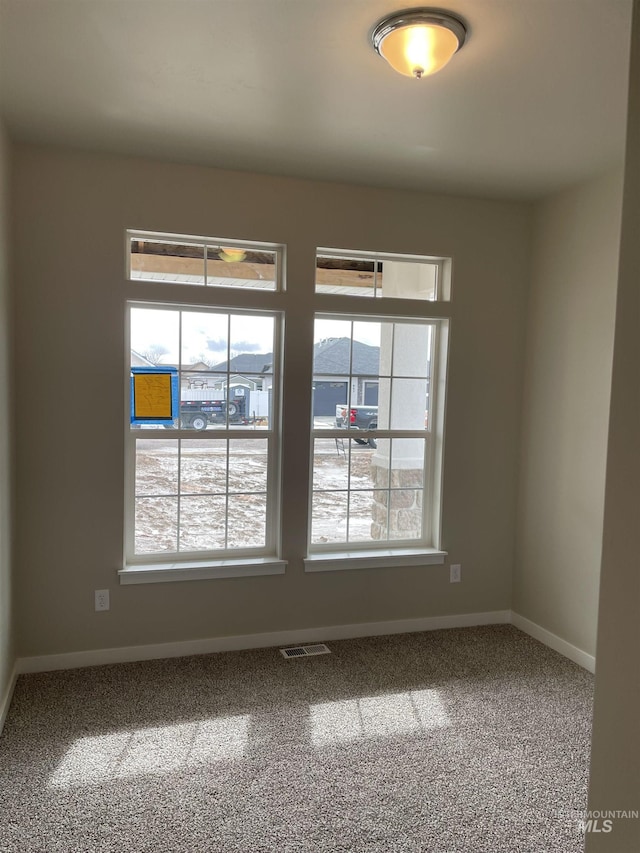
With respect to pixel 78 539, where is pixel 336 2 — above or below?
above

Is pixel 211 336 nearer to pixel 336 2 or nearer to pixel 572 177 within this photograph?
pixel 336 2

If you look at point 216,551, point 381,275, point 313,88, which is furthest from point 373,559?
point 313,88

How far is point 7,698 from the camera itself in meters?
2.78

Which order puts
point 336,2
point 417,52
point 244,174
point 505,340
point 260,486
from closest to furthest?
1. point 336,2
2. point 417,52
3. point 244,174
4. point 260,486
5. point 505,340

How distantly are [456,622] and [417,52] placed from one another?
3239 millimetres

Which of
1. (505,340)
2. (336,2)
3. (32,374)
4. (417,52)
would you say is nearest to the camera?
(336,2)

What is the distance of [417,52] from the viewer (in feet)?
6.38

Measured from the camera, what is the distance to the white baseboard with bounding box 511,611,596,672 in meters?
3.33

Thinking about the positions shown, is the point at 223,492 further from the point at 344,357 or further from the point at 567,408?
the point at 567,408

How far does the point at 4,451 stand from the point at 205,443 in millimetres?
1062

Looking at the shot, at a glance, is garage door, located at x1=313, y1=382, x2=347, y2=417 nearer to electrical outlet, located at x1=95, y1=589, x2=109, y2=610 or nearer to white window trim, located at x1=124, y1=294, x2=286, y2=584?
white window trim, located at x1=124, y1=294, x2=286, y2=584

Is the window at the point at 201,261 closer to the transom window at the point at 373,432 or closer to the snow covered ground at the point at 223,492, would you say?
the transom window at the point at 373,432

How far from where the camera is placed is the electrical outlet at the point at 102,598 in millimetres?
3219

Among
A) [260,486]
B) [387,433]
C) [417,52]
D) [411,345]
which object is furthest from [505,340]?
[417,52]
